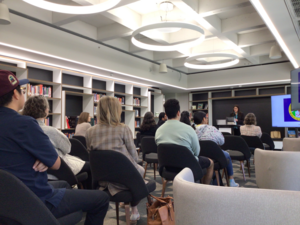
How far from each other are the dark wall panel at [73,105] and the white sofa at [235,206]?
6289 millimetres

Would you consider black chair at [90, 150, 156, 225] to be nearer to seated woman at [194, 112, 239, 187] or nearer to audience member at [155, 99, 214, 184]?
audience member at [155, 99, 214, 184]

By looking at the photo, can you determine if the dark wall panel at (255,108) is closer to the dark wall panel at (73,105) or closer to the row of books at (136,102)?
the row of books at (136,102)

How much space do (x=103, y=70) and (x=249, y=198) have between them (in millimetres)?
6794

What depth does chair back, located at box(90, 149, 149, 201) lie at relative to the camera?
1.75 metres

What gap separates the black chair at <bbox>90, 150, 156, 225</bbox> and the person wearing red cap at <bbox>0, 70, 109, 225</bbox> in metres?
0.45

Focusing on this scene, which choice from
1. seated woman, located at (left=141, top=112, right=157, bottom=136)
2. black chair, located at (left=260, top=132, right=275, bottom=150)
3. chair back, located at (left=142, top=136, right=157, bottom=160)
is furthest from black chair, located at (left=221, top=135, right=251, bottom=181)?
seated woman, located at (left=141, top=112, right=157, bottom=136)

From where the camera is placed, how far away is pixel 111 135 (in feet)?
→ 6.41

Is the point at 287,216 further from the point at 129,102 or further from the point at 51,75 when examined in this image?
the point at 129,102

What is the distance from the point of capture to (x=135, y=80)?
27.9 ft

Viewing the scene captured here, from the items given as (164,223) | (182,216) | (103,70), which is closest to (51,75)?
(103,70)

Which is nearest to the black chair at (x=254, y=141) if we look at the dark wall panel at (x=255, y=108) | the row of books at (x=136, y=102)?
the row of books at (x=136, y=102)

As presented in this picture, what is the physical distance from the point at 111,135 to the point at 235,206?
4.59 feet

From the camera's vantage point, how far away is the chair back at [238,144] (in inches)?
144

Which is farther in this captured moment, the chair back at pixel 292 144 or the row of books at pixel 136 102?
the row of books at pixel 136 102
